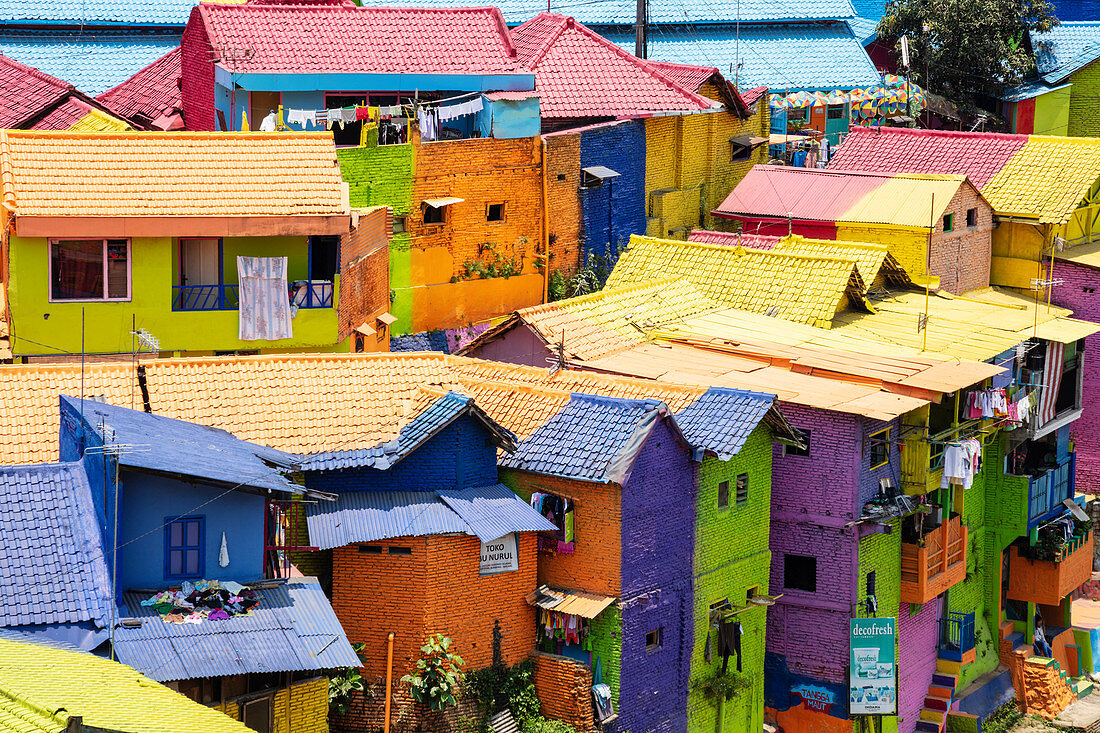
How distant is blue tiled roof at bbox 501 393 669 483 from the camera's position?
36.8m

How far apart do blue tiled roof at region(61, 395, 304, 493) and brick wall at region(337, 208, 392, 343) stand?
28.8ft

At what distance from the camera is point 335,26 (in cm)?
5394

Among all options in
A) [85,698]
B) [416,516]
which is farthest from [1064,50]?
[85,698]

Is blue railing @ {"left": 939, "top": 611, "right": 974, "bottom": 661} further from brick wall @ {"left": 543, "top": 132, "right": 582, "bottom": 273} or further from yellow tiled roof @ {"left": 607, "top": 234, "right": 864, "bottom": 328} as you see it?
brick wall @ {"left": 543, "top": 132, "right": 582, "bottom": 273}

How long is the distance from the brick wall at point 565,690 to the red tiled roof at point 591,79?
22359 millimetres

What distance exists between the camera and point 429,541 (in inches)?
1435

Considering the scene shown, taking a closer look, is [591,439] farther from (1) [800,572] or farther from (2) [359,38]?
(2) [359,38]

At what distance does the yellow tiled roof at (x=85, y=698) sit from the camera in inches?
960

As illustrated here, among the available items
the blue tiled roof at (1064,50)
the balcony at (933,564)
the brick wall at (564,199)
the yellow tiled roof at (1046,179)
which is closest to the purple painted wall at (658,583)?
the balcony at (933,564)

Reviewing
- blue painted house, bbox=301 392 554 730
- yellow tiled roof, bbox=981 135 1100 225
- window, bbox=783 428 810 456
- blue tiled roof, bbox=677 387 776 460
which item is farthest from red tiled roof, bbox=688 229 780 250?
blue painted house, bbox=301 392 554 730

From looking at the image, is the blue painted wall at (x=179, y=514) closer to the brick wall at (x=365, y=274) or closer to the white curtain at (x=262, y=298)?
the white curtain at (x=262, y=298)

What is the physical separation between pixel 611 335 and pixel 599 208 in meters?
10.4

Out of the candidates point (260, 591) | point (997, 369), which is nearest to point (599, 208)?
point (997, 369)

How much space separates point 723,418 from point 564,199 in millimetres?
16477
